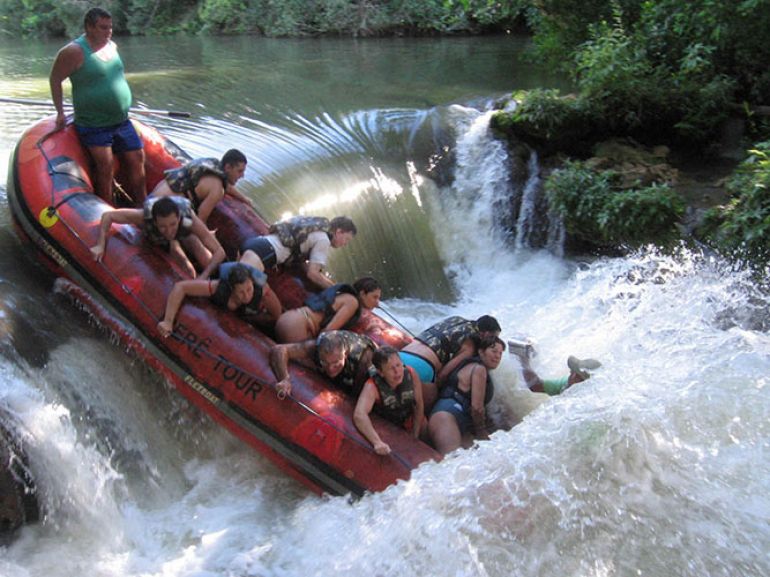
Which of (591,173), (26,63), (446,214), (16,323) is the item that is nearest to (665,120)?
Result: (591,173)

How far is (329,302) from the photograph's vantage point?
5.13 m

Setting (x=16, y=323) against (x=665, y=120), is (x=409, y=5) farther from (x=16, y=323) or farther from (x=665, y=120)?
(x=16, y=323)

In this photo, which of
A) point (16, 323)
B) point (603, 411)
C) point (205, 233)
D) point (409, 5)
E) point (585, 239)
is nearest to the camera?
point (603, 411)

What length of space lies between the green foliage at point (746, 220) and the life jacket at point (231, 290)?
4001 mm

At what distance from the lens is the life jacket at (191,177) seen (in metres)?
5.46

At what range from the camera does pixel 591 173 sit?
25.3 feet

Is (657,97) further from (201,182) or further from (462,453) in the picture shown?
(462,453)

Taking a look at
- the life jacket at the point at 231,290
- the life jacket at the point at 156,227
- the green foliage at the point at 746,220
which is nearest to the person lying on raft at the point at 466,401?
the life jacket at the point at 231,290

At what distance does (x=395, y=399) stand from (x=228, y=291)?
1.17 meters

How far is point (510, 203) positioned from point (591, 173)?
88cm

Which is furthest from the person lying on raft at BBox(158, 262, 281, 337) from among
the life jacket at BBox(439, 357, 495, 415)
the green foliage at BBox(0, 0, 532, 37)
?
the green foliage at BBox(0, 0, 532, 37)

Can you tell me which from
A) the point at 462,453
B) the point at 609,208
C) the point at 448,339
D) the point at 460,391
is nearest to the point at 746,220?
the point at 609,208

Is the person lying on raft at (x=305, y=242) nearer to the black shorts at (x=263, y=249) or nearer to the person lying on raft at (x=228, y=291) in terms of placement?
the black shorts at (x=263, y=249)

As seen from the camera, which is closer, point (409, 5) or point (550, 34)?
point (550, 34)
